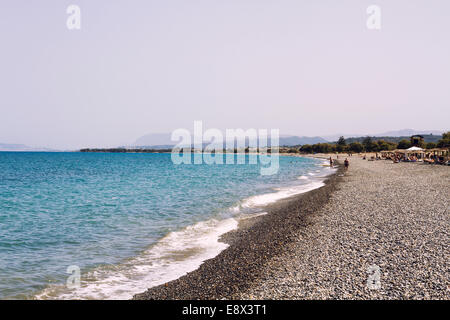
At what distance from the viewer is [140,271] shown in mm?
10664

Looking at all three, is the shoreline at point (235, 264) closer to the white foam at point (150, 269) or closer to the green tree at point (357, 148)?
the white foam at point (150, 269)

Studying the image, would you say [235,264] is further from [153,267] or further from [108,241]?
[108,241]

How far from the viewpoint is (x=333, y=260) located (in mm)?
9156

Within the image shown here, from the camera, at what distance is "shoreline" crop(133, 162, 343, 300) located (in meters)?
8.28

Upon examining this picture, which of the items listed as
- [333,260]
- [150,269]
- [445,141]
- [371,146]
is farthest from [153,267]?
[371,146]

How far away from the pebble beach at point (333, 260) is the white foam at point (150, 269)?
0.62 m

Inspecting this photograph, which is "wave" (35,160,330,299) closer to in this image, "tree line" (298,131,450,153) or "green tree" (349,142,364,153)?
"tree line" (298,131,450,153)

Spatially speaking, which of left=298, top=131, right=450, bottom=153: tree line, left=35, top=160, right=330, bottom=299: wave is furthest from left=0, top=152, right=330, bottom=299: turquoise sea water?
left=298, top=131, right=450, bottom=153: tree line

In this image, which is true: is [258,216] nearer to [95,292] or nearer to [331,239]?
[331,239]

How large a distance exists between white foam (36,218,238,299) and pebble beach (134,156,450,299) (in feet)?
2.04

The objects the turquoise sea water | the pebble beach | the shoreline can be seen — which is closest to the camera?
the pebble beach
